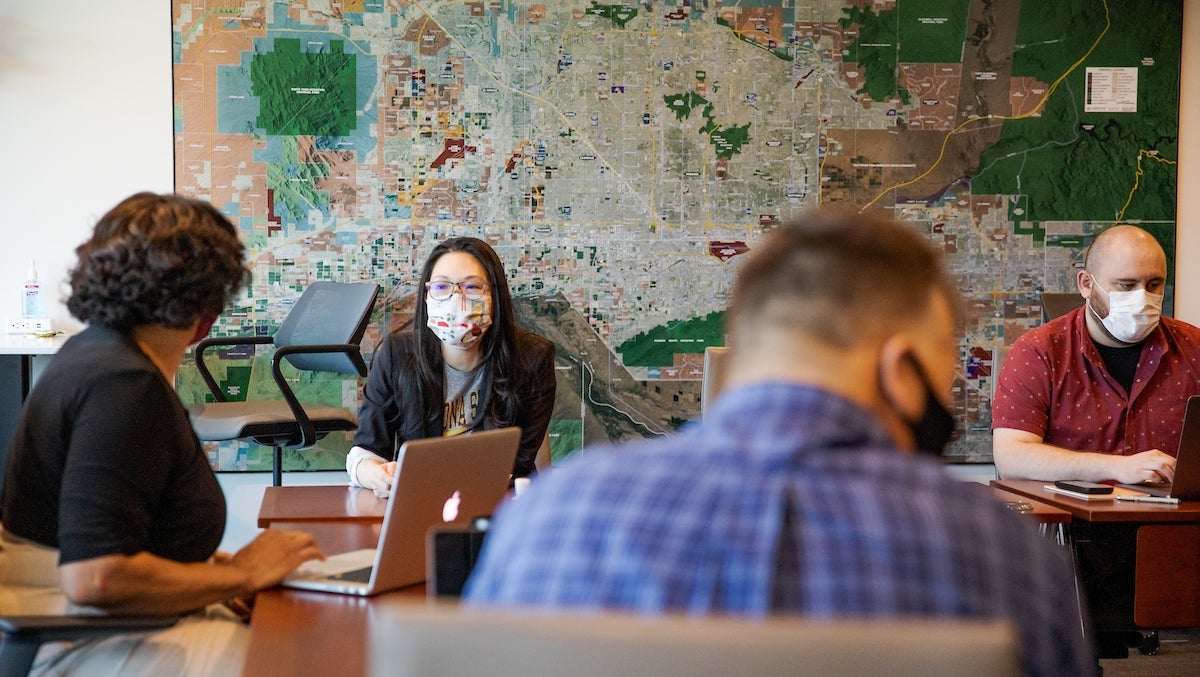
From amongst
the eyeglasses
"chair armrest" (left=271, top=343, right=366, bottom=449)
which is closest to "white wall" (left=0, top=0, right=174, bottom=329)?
"chair armrest" (left=271, top=343, right=366, bottom=449)

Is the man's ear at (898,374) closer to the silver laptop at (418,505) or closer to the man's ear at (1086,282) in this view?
the silver laptop at (418,505)

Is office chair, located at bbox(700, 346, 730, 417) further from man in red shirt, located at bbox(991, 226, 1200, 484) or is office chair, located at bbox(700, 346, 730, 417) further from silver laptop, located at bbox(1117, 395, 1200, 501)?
silver laptop, located at bbox(1117, 395, 1200, 501)

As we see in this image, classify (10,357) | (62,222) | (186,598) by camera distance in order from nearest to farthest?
(186,598) < (10,357) < (62,222)

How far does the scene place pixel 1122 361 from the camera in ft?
10.0

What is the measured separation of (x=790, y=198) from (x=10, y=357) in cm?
316

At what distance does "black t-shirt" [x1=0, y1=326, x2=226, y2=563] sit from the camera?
1612 millimetres

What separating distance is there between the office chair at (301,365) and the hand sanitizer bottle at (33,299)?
→ 67 centimetres

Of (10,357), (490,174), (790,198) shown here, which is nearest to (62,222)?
(10,357)

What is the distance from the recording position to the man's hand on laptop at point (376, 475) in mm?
2547

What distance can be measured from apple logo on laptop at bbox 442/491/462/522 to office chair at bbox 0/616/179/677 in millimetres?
446

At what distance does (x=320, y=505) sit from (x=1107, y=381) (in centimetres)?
202

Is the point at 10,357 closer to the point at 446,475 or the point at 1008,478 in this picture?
the point at 446,475

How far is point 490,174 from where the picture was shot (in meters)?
4.87

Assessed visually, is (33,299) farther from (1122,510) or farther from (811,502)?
(811,502)
